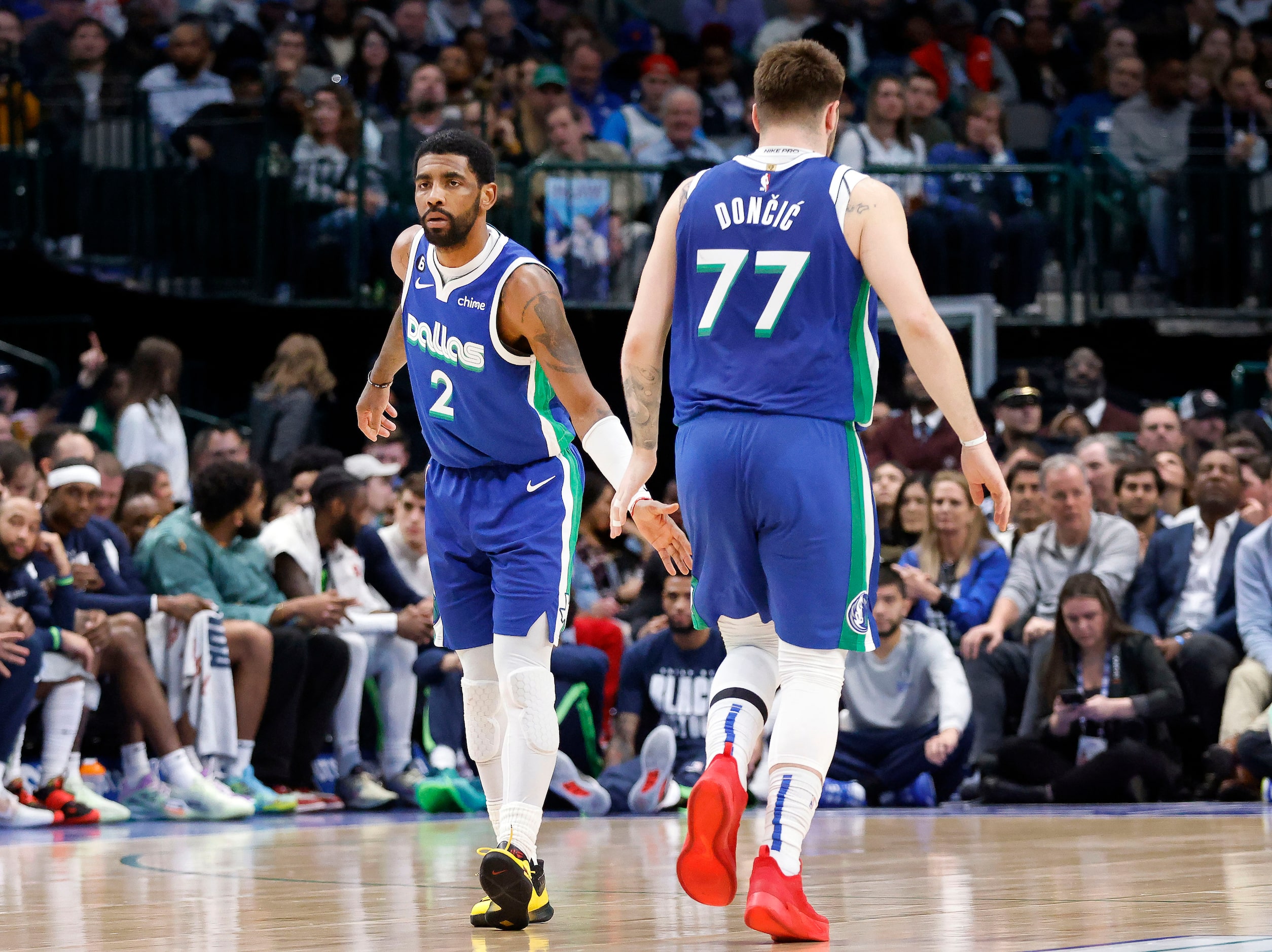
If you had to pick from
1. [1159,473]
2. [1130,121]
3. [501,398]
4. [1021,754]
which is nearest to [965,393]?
[501,398]

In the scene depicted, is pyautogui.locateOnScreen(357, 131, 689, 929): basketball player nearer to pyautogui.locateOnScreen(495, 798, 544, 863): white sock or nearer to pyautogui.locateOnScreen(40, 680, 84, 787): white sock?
pyautogui.locateOnScreen(495, 798, 544, 863): white sock

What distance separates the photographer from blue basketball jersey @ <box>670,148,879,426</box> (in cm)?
467

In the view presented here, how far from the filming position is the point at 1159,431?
11.9 m

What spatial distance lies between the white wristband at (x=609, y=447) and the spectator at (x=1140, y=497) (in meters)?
5.94

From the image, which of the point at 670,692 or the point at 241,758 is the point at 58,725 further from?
the point at 670,692

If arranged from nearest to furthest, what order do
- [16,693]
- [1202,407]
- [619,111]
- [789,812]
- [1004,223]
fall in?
[789,812]
[16,693]
[1202,407]
[1004,223]
[619,111]

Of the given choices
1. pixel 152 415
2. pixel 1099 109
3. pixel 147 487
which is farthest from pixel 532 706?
pixel 1099 109

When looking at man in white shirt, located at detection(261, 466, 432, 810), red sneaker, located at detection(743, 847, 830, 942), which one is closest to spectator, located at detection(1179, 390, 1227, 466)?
man in white shirt, located at detection(261, 466, 432, 810)

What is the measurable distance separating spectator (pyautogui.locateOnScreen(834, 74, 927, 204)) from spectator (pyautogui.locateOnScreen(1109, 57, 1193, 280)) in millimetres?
1752

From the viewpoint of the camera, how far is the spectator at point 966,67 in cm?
1641

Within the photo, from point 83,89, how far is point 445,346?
9981 mm

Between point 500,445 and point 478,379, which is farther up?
point 478,379

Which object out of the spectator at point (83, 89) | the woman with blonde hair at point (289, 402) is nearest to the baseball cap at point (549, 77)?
the spectator at point (83, 89)

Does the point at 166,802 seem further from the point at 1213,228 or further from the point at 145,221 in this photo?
the point at 1213,228
